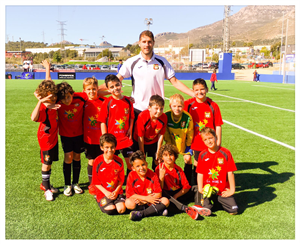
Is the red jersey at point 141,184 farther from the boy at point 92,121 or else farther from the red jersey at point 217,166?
the boy at point 92,121

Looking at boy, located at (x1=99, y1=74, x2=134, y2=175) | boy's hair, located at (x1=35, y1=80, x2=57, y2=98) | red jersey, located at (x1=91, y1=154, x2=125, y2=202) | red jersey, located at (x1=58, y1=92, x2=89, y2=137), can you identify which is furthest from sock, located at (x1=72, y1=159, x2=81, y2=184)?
boy's hair, located at (x1=35, y1=80, x2=57, y2=98)

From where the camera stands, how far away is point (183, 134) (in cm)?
464

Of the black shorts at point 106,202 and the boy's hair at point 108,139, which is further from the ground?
the boy's hair at point 108,139

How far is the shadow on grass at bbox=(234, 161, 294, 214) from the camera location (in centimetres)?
450

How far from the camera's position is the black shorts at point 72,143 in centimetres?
464

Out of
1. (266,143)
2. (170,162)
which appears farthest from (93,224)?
(266,143)

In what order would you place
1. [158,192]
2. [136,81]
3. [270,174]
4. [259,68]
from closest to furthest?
[158,192], [136,81], [270,174], [259,68]

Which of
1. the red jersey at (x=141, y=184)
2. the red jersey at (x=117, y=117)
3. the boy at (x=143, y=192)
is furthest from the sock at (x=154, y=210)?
the red jersey at (x=117, y=117)

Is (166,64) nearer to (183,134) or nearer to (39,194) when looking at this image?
(183,134)

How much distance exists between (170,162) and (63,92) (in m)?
1.93

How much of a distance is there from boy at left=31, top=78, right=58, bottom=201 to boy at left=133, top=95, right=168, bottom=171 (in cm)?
128

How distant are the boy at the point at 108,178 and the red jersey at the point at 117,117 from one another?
1.09 feet

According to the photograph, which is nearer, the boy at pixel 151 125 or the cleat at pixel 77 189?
the boy at pixel 151 125

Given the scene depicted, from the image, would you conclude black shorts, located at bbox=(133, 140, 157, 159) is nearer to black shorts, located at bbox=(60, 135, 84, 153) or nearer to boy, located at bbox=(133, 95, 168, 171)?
boy, located at bbox=(133, 95, 168, 171)
